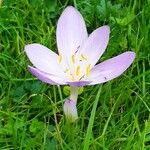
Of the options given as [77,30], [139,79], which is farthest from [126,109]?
[77,30]

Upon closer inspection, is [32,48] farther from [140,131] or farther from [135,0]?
[135,0]

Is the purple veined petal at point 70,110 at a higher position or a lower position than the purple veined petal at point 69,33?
lower

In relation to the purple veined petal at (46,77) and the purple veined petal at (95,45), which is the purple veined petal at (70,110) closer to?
the purple veined petal at (46,77)

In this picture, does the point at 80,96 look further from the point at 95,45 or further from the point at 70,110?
the point at 70,110

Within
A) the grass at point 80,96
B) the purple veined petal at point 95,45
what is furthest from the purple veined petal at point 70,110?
the purple veined petal at point 95,45

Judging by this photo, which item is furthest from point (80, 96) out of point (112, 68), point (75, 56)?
point (112, 68)

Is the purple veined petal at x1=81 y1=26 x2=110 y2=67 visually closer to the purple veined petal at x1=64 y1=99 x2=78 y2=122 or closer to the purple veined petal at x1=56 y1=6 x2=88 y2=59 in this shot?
the purple veined petal at x1=56 y1=6 x2=88 y2=59
